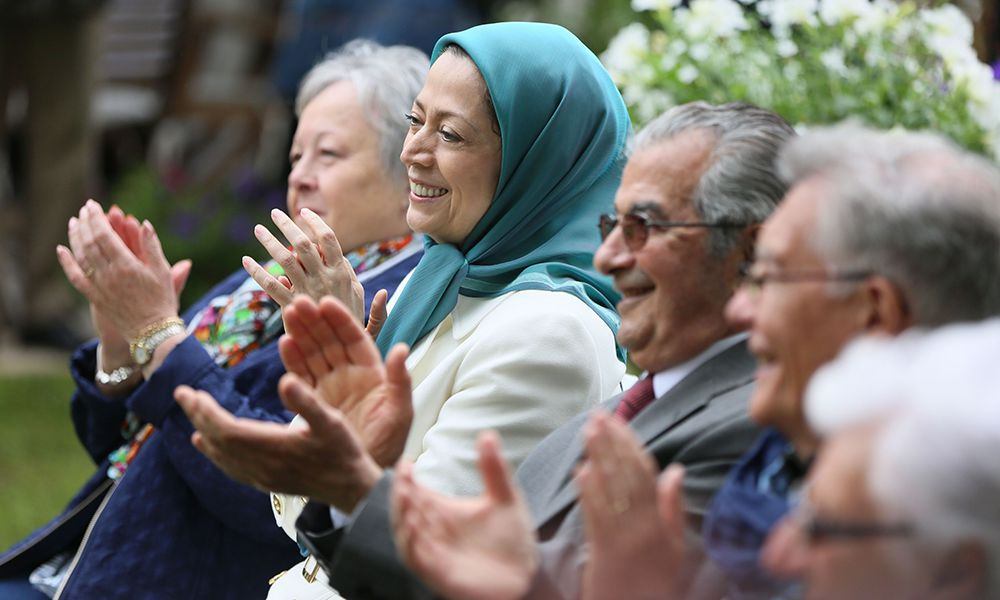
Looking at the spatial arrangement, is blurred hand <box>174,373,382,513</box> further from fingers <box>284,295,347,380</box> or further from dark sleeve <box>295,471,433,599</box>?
fingers <box>284,295,347,380</box>

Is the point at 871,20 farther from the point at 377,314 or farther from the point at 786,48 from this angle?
the point at 377,314

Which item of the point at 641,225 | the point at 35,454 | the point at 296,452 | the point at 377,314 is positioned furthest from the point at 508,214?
the point at 35,454

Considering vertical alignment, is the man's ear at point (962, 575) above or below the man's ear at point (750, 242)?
above

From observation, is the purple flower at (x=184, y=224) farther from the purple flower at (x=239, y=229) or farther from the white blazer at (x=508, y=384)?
the white blazer at (x=508, y=384)

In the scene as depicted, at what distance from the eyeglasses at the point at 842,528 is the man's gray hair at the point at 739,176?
72cm

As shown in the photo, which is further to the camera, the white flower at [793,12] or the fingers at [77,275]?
the white flower at [793,12]

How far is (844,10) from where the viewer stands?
3.93 m

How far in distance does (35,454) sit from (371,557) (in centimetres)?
460

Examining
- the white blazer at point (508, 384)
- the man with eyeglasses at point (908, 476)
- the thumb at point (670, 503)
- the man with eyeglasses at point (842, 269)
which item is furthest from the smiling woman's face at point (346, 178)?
the man with eyeglasses at point (908, 476)

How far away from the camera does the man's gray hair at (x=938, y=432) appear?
1.52 m

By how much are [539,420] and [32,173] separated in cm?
535

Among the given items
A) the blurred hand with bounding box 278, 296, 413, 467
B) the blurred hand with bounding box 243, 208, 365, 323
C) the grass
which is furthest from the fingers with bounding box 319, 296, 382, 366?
the grass

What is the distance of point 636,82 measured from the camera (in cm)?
407

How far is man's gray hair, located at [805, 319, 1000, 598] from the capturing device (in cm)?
152
